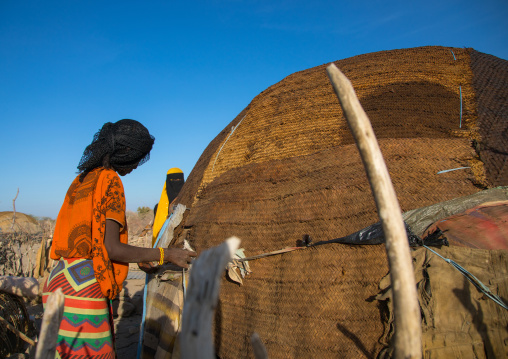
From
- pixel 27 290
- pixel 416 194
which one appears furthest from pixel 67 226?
pixel 27 290

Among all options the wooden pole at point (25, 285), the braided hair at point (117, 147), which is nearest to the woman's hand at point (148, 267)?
the braided hair at point (117, 147)

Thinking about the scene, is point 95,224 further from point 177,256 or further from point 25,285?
point 25,285

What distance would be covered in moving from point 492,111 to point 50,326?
3079 millimetres

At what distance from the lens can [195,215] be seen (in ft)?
11.3

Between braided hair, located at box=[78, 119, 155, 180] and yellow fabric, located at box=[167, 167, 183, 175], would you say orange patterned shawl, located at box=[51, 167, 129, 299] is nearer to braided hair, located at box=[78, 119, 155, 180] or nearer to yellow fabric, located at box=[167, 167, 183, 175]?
braided hair, located at box=[78, 119, 155, 180]

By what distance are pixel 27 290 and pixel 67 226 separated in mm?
4311

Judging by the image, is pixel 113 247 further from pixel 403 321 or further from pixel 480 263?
pixel 480 263

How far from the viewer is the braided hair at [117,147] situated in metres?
2.21

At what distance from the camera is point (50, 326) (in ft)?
4.45

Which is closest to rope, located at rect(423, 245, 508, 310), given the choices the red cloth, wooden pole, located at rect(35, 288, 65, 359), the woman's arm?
the red cloth

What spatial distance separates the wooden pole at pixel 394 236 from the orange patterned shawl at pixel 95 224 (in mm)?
1531

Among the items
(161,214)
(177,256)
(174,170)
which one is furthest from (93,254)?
(174,170)

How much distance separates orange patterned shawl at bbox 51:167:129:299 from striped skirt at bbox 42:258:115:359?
0.06 m

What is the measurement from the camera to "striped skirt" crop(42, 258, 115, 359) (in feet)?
6.54
